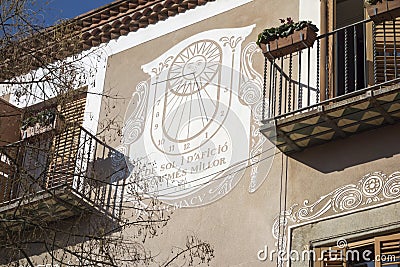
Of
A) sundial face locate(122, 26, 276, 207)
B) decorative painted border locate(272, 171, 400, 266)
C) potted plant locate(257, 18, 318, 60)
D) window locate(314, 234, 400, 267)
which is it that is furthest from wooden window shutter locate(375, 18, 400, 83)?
window locate(314, 234, 400, 267)

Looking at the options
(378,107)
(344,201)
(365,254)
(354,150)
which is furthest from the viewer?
(354,150)

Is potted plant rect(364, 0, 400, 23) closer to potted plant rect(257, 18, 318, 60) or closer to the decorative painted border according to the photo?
potted plant rect(257, 18, 318, 60)

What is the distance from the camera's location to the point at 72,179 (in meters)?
12.2

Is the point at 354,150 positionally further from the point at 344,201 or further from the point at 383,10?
the point at 383,10

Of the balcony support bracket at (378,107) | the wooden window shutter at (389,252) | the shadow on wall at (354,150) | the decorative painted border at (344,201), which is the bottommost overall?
the wooden window shutter at (389,252)

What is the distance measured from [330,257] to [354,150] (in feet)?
3.87

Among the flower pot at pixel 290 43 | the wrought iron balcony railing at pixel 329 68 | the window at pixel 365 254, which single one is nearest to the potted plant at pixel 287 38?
the flower pot at pixel 290 43

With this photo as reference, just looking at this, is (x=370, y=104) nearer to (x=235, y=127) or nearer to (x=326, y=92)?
(x=326, y=92)

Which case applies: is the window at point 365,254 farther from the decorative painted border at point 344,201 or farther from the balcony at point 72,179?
the balcony at point 72,179

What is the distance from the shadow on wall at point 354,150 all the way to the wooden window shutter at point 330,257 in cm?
89

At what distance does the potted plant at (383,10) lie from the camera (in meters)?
9.91

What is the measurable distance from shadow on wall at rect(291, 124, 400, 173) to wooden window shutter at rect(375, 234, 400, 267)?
944 millimetres

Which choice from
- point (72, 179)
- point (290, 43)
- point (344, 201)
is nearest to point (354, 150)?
point (344, 201)

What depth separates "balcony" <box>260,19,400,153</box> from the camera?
32.0 feet
